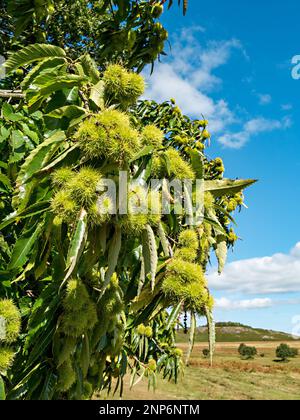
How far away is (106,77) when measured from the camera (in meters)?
1.07

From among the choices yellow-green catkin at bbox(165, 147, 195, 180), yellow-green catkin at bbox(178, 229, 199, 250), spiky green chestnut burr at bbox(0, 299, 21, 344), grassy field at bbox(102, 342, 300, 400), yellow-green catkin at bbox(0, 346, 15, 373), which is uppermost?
yellow-green catkin at bbox(165, 147, 195, 180)

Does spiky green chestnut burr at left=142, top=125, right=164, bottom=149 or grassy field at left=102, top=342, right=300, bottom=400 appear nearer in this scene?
spiky green chestnut burr at left=142, top=125, right=164, bottom=149

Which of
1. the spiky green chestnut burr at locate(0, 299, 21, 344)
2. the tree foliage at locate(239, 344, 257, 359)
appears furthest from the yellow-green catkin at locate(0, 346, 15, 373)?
the tree foliage at locate(239, 344, 257, 359)

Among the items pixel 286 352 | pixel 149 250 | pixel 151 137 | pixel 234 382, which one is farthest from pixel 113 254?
pixel 286 352

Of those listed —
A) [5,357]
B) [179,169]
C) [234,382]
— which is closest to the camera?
[179,169]

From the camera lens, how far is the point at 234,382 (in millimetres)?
23141

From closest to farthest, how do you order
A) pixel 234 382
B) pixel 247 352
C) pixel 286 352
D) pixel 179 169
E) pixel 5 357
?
pixel 179 169, pixel 5 357, pixel 234 382, pixel 286 352, pixel 247 352

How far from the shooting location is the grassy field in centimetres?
1639

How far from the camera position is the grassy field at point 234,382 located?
16.4 meters

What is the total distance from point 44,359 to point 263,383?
79.3 ft

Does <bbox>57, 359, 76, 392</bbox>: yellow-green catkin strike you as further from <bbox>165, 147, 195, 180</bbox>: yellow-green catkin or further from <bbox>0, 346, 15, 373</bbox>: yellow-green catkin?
<bbox>165, 147, 195, 180</bbox>: yellow-green catkin

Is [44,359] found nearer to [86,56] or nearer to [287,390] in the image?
[86,56]

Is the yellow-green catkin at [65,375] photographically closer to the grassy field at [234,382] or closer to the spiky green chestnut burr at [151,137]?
the spiky green chestnut burr at [151,137]

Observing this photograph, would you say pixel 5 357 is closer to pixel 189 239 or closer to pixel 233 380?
pixel 189 239
